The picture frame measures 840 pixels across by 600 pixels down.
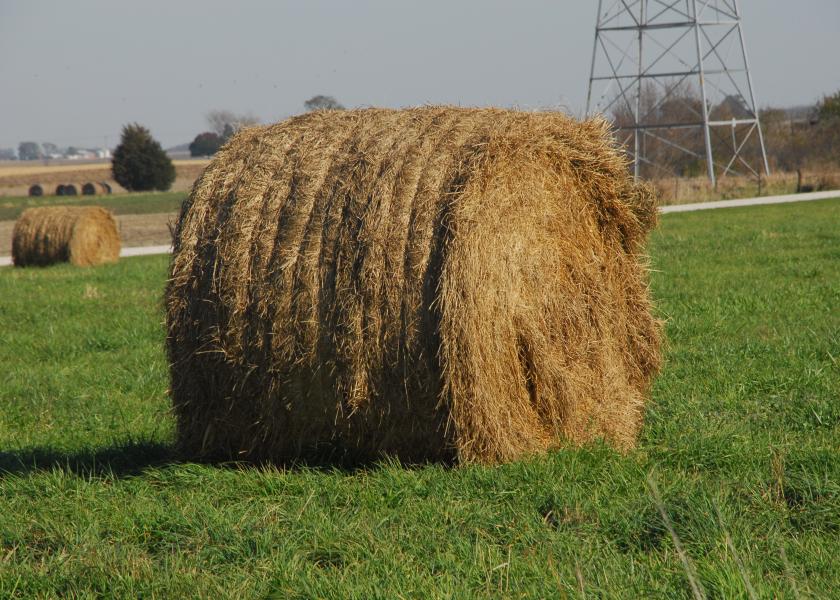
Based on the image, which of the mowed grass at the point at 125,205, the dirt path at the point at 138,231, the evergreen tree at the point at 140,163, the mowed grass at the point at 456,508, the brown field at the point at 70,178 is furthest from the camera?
the brown field at the point at 70,178

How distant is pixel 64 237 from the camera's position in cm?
2027

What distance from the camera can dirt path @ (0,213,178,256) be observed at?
29586 mm

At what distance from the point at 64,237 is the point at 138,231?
1427cm

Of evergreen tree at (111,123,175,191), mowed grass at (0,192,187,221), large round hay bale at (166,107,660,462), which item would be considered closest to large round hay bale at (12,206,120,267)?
large round hay bale at (166,107,660,462)

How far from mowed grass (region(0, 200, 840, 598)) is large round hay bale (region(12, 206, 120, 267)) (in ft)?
41.9

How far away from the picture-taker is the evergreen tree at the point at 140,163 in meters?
70.1

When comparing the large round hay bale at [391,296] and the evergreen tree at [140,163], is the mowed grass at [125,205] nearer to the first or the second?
the evergreen tree at [140,163]

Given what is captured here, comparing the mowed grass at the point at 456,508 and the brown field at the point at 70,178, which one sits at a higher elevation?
the brown field at the point at 70,178

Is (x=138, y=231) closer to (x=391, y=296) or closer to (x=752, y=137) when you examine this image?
(x=391, y=296)

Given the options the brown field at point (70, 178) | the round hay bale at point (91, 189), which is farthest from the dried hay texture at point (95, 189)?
the brown field at point (70, 178)

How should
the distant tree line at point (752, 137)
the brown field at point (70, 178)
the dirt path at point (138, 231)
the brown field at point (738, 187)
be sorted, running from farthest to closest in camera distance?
the brown field at point (70, 178) → the distant tree line at point (752, 137) → the brown field at point (738, 187) → the dirt path at point (138, 231)

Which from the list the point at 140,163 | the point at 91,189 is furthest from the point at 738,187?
the point at 91,189

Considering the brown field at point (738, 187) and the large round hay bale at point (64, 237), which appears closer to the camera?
the large round hay bale at point (64, 237)

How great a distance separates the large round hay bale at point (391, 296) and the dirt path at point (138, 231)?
20.5 metres
